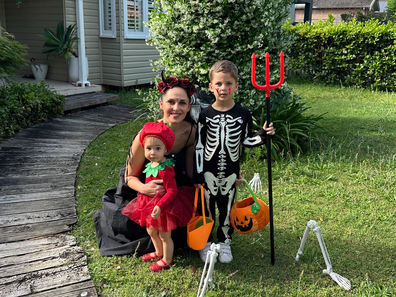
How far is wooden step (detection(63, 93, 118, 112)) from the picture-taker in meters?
8.10

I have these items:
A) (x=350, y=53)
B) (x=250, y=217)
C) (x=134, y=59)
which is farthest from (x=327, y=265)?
(x=350, y=53)

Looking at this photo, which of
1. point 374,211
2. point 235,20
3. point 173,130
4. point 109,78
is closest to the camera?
point 173,130

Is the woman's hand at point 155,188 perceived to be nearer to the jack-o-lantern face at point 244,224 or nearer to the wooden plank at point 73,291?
the jack-o-lantern face at point 244,224

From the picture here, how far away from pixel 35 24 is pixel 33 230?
8.13 metres

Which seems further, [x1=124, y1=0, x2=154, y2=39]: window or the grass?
[x1=124, y1=0, x2=154, y2=39]: window

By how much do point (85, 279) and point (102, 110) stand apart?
6.26 m

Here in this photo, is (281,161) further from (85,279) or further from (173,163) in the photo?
(85,279)

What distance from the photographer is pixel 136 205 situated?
291cm

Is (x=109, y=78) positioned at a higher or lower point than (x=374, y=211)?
higher

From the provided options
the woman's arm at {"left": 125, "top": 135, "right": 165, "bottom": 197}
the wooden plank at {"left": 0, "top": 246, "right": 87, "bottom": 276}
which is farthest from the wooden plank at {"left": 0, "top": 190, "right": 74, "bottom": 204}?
the woman's arm at {"left": 125, "top": 135, "right": 165, "bottom": 197}

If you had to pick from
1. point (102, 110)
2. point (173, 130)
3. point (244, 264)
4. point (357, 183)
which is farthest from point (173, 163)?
point (102, 110)

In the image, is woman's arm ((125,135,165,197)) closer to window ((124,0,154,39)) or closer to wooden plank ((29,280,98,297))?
wooden plank ((29,280,98,297))

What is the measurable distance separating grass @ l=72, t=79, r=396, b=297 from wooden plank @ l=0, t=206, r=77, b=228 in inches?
5.4

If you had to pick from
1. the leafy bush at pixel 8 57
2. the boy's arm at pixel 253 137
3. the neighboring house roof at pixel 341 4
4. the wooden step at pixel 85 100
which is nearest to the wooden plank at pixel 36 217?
the boy's arm at pixel 253 137
